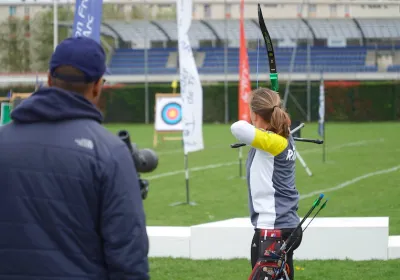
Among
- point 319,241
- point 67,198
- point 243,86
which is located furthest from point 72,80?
point 243,86

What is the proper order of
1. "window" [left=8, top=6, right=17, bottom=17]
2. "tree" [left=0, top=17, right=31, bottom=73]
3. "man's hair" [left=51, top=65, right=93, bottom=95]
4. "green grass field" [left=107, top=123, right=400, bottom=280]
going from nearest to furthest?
"man's hair" [left=51, top=65, right=93, bottom=95]
"green grass field" [left=107, top=123, right=400, bottom=280]
"tree" [left=0, top=17, right=31, bottom=73]
"window" [left=8, top=6, right=17, bottom=17]

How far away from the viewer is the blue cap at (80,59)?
3270 millimetres

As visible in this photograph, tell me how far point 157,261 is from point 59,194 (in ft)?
20.9

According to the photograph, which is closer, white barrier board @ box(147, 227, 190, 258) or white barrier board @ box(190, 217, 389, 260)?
white barrier board @ box(190, 217, 389, 260)

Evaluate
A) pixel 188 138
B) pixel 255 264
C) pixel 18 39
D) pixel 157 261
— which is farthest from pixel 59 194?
pixel 18 39

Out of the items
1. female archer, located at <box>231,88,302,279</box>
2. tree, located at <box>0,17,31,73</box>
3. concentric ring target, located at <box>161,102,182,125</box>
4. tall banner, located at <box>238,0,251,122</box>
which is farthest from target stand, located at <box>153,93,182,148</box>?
tree, located at <box>0,17,31,73</box>

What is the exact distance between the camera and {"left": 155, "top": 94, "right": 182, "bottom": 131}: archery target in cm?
3034

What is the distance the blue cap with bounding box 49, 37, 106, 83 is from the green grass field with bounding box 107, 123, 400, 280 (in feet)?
18.2

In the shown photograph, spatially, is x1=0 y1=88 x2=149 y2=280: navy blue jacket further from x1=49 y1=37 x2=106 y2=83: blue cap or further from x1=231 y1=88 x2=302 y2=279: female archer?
x1=231 y1=88 x2=302 y2=279: female archer

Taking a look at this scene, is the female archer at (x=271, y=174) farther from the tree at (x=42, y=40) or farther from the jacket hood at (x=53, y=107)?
the tree at (x=42, y=40)

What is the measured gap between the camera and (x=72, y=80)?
10.7 ft

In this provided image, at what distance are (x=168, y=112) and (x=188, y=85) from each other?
666 inches

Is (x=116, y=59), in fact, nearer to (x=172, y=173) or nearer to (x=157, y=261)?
(x=172, y=173)

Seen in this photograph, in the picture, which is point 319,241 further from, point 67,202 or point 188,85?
point 67,202
